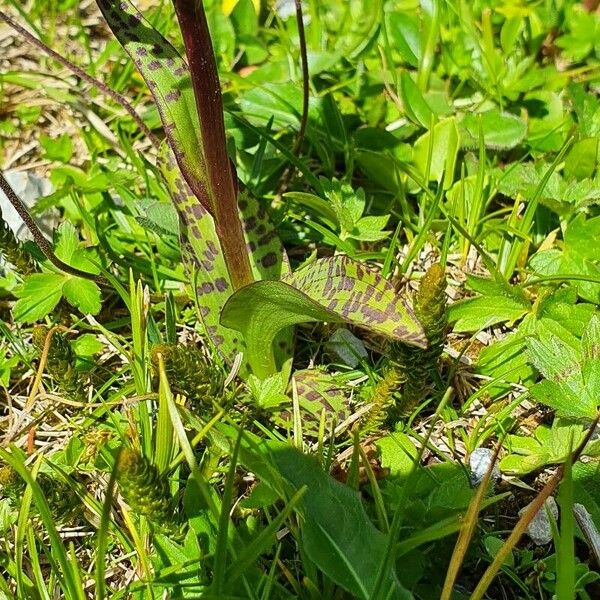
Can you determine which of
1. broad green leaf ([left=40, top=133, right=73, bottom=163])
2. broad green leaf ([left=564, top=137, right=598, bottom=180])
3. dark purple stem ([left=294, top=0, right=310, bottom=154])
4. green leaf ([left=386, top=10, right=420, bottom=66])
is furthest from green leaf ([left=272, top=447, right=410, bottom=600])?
green leaf ([left=386, top=10, right=420, bottom=66])

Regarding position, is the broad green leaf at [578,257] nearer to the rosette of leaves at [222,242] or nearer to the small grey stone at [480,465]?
the small grey stone at [480,465]

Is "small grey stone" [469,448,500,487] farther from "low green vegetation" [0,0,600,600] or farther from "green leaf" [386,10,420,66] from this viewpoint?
"green leaf" [386,10,420,66]

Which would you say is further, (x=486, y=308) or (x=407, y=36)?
(x=407, y=36)

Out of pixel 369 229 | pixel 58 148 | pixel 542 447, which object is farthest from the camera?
pixel 58 148

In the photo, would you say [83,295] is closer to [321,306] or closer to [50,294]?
[50,294]

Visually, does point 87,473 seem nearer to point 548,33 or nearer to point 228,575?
point 228,575

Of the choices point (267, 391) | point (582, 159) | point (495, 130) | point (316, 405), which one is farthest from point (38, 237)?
point (582, 159)

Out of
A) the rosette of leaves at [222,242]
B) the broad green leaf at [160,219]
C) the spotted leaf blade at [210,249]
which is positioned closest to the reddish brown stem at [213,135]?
the rosette of leaves at [222,242]
